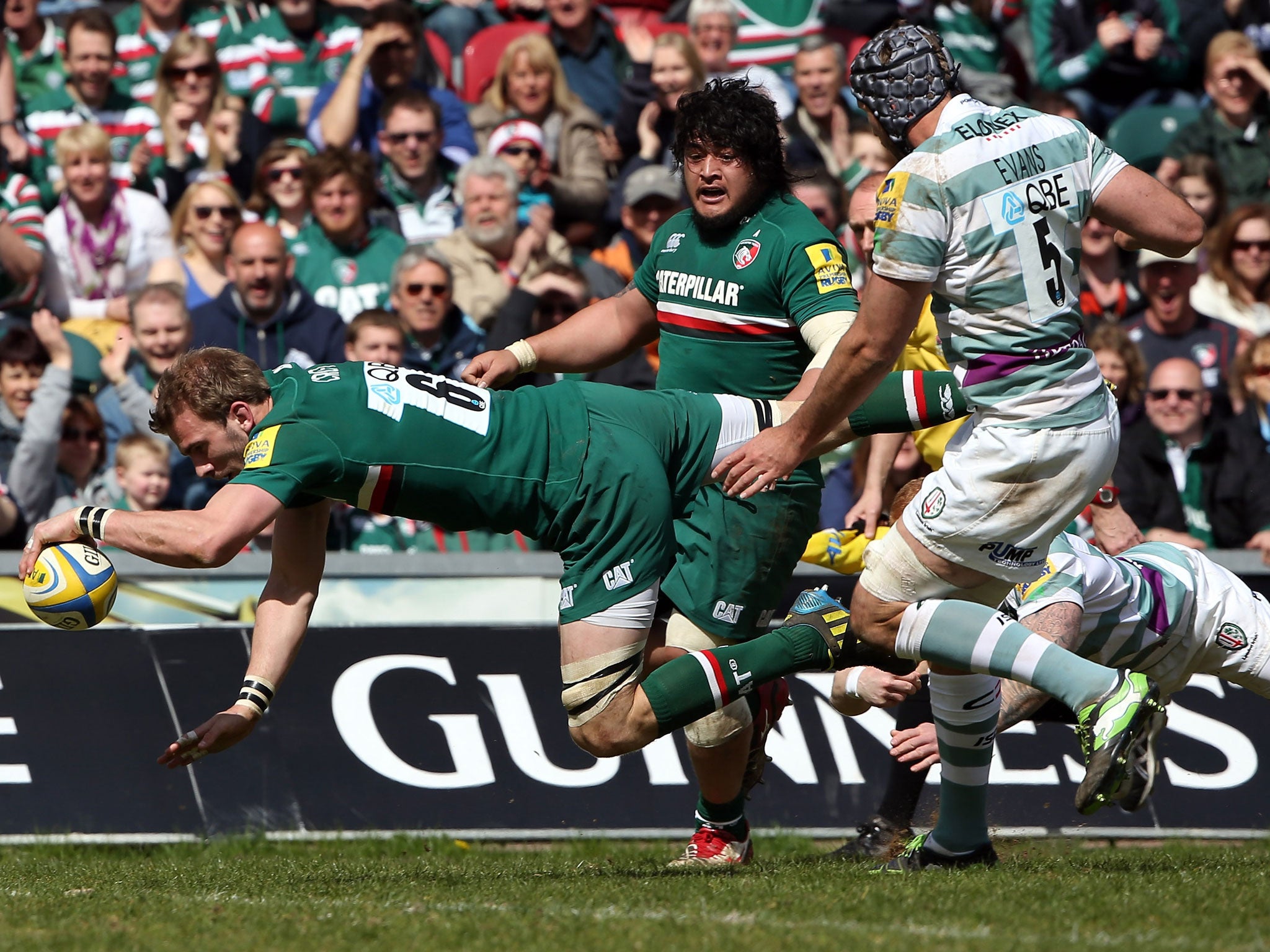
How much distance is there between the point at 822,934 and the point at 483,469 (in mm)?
1887

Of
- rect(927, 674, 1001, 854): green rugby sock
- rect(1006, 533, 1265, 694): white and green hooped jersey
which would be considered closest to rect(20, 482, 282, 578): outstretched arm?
rect(927, 674, 1001, 854): green rugby sock

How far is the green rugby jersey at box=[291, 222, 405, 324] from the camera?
998 centimetres

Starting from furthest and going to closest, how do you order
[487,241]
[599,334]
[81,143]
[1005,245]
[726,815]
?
[81,143] → [487,241] → [599,334] → [726,815] → [1005,245]

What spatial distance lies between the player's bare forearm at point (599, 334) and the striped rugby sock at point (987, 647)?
1841 mm

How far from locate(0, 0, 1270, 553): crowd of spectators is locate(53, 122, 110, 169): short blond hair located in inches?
0.6

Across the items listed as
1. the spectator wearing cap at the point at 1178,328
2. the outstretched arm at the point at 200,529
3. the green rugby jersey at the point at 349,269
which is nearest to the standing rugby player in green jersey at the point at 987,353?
the outstretched arm at the point at 200,529

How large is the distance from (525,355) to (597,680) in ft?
4.90

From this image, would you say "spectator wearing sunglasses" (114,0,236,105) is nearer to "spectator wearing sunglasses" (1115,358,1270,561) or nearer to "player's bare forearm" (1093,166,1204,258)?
"spectator wearing sunglasses" (1115,358,1270,561)

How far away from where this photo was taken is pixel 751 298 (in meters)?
5.85

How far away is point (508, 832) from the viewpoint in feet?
24.1

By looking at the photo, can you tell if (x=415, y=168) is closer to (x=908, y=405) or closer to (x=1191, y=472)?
(x=1191, y=472)

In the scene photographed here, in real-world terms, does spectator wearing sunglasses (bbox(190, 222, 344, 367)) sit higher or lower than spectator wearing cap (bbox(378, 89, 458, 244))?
lower

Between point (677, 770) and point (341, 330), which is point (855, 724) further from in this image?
point (341, 330)

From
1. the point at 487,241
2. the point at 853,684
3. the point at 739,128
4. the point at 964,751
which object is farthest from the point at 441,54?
the point at 964,751
